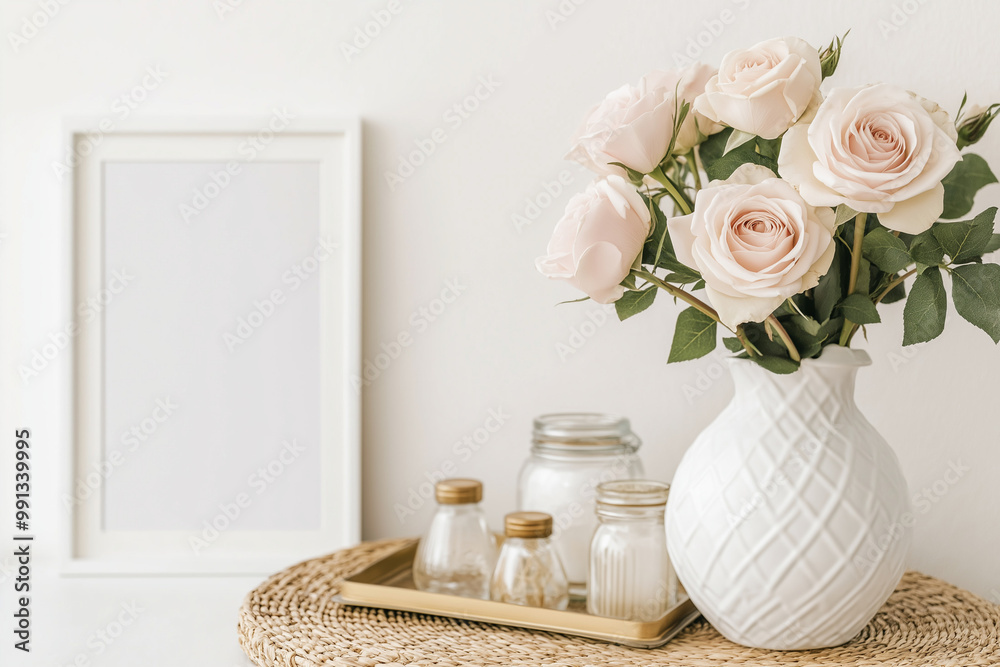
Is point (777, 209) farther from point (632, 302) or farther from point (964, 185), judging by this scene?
point (964, 185)

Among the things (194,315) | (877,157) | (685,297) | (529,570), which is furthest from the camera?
(194,315)

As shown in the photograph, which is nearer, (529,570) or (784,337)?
(784,337)

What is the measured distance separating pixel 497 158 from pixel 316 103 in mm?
242

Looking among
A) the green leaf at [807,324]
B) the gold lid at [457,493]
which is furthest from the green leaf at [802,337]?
the gold lid at [457,493]

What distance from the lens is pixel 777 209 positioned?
0.60 m

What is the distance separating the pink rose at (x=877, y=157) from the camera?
1.92 ft

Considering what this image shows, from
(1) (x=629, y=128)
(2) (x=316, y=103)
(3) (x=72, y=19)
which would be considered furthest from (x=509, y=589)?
(3) (x=72, y=19)

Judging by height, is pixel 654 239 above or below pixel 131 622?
above

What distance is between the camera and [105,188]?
1.01 metres

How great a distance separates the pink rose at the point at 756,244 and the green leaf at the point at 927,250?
0.10m

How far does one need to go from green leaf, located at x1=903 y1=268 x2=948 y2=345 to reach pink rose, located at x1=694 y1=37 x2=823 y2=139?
18 cm

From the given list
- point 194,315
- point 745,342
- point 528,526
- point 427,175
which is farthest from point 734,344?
point 194,315

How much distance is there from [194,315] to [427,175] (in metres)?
0.34

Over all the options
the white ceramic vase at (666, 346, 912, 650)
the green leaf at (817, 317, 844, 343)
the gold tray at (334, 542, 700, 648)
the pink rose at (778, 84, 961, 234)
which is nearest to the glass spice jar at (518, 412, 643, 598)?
the gold tray at (334, 542, 700, 648)
